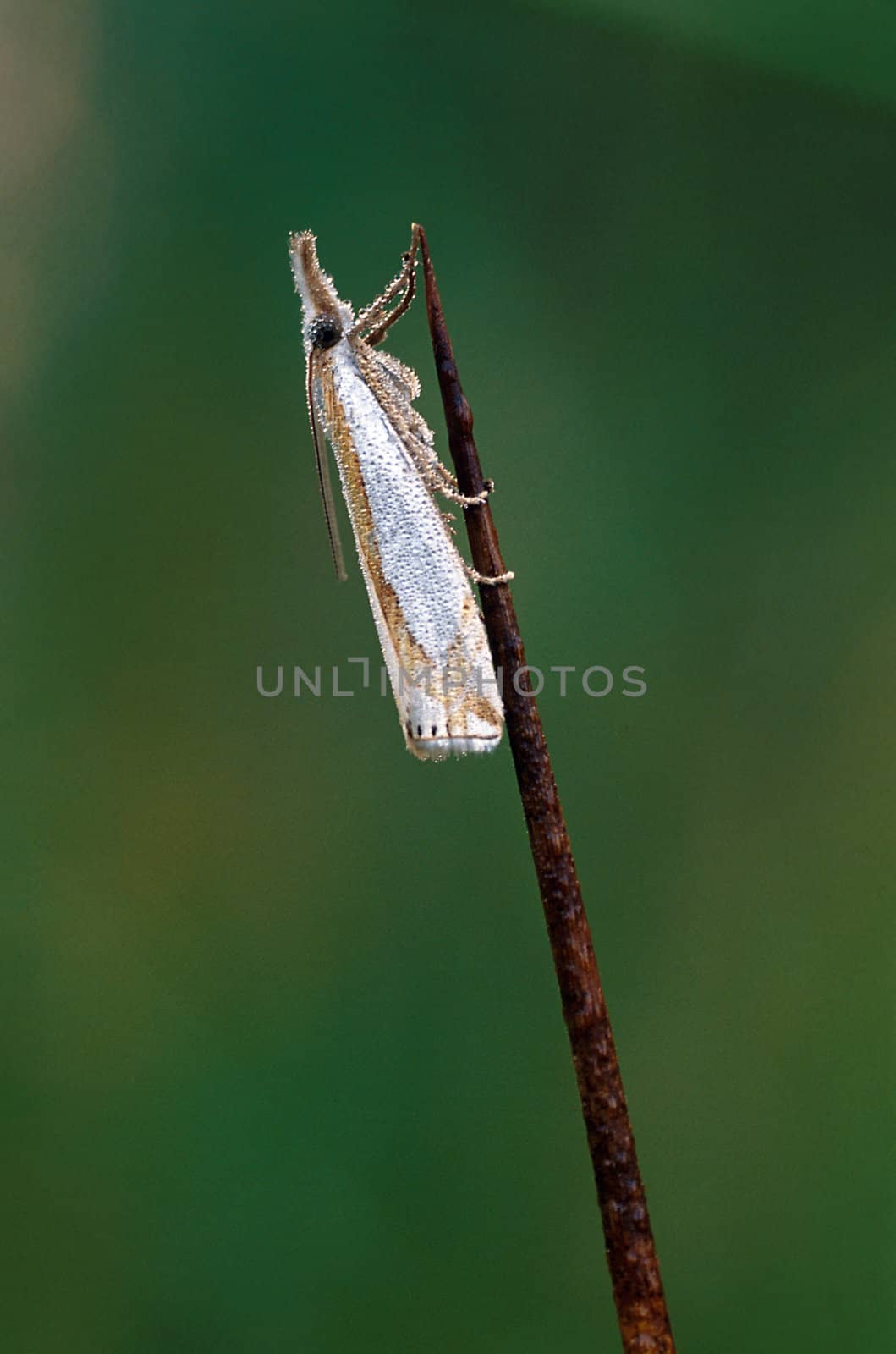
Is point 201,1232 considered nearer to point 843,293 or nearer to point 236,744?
point 236,744

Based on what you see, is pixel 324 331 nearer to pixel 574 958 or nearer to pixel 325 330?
pixel 325 330

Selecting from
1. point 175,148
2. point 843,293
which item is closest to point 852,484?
point 843,293

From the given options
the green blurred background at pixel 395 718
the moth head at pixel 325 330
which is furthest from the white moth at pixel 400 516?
the green blurred background at pixel 395 718

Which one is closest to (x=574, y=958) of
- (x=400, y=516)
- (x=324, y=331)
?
(x=400, y=516)

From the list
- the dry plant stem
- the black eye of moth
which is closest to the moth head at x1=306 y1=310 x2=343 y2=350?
the black eye of moth

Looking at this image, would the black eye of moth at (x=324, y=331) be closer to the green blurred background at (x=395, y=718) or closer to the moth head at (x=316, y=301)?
the moth head at (x=316, y=301)

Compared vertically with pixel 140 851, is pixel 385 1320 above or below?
below
